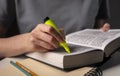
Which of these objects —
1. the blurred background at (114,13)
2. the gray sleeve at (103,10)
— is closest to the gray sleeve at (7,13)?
the gray sleeve at (103,10)

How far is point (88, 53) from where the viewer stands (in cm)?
62

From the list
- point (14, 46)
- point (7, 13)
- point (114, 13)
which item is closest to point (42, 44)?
point (14, 46)

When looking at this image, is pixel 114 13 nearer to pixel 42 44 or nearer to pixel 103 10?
pixel 103 10

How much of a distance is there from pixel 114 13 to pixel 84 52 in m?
1.07

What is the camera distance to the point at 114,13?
1.62 metres

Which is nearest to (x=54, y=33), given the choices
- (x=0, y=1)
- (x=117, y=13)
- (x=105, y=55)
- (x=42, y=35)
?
(x=42, y=35)

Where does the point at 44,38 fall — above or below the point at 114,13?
above

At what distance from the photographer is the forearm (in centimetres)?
Answer: 75

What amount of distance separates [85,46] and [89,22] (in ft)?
1.18

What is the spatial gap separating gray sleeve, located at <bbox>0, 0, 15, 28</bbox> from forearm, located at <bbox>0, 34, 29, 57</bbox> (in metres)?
0.11

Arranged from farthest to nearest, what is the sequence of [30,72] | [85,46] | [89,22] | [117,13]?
[117,13] → [89,22] → [85,46] → [30,72]

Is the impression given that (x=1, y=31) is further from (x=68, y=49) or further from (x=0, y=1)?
(x=68, y=49)

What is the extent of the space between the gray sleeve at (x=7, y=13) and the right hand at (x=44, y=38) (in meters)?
0.25

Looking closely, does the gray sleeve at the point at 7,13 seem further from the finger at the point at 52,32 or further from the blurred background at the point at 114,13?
the blurred background at the point at 114,13
